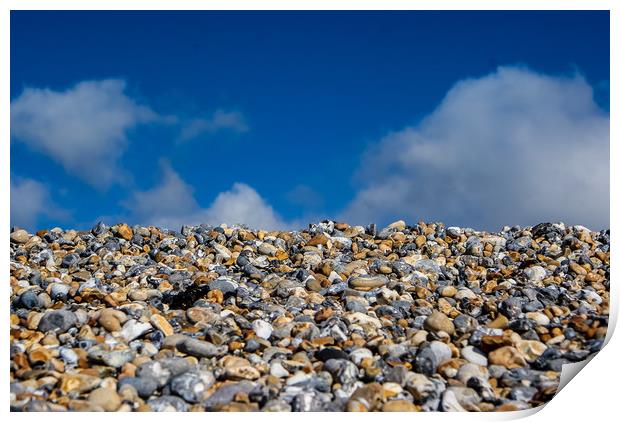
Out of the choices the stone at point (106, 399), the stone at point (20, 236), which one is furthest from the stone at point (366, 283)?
the stone at point (20, 236)

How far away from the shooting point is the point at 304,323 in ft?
9.85

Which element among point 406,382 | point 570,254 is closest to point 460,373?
point 406,382

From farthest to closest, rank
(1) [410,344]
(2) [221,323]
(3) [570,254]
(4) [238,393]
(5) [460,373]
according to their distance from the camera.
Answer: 1. (3) [570,254]
2. (2) [221,323]
3. (1) [410,344]
4. (5) [460,373]
5. (4) [238,393]

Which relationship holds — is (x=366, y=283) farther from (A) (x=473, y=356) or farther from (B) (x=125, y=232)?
(B) (x=125, y=232)

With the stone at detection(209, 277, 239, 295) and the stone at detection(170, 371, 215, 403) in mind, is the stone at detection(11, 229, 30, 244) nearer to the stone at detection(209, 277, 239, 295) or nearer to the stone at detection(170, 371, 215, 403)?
the stone at detection(209, 277, 239, 295)

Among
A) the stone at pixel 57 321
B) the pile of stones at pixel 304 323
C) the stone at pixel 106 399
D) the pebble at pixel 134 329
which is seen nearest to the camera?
the stone at pixel 106 399

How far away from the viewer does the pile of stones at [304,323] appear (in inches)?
96.3

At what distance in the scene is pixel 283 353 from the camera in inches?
107

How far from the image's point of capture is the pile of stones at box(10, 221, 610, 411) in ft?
8.02

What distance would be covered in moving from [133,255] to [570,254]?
3.30 metres

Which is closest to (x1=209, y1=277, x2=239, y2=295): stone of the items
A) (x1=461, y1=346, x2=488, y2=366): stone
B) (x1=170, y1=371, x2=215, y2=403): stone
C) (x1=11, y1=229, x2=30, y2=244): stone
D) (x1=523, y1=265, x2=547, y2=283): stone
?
(x1=170, y1=371, x2=215, y2=403): stone

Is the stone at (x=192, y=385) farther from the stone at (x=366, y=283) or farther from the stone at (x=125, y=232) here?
the stone at (x=125, y=232)
